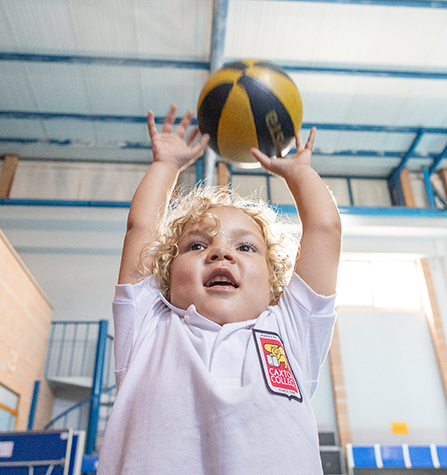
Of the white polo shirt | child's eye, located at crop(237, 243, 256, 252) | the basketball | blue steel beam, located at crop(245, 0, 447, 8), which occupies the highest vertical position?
blue steel beam, located at crop(245, 0, 447, 8)

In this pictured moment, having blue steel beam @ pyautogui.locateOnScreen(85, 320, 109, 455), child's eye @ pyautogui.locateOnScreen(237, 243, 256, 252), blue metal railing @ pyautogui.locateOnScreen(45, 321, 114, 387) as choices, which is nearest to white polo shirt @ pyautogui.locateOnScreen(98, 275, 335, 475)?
child's eye @ pyautogui.locateOnScreen(237, 243, 256, 252)

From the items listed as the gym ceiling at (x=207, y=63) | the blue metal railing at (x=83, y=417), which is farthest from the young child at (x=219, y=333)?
the blue metal railing at (x=83, y=417)

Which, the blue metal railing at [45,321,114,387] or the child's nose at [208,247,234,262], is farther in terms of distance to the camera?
the blue metal railing at [45,321,114,387]

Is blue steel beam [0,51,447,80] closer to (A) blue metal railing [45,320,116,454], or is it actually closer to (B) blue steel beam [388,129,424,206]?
(B) blue steel beam [388,129,424,206]

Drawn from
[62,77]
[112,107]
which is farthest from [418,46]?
[62,77]

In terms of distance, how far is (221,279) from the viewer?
104 centimetres

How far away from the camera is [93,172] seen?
22.2ft

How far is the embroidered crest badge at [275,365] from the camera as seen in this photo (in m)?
0.90

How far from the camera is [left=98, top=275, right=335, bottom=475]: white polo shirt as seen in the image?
793 mm

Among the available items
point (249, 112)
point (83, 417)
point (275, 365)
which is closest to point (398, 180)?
point (83, 417)

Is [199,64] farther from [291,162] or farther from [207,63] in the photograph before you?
[291,162]

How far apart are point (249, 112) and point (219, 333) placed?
954 mm

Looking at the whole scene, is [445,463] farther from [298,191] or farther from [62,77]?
[62,77]

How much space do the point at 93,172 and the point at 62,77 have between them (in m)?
1.77
